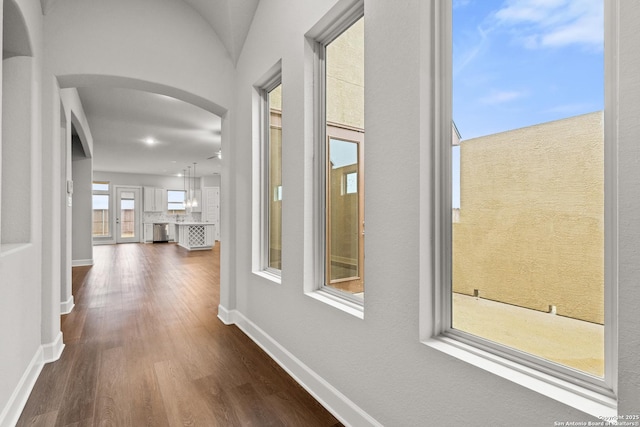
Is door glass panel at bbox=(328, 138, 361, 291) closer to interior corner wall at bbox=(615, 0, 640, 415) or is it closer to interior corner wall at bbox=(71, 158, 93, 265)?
interior corner wall at bbox=(615, 0, 640, 415)

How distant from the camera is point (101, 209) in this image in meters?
12.0

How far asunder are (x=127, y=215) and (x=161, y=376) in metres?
12.2

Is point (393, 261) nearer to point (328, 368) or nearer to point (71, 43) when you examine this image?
point (328, 368)

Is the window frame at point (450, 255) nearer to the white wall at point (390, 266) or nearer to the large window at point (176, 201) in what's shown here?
the white wall at point (390, 266)

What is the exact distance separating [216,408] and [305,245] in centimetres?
110

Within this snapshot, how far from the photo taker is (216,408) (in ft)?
6.28

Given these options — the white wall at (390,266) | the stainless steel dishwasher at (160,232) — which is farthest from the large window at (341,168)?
the stainless steel dishwasher at (160,232)

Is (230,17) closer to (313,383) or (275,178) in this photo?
(275,178)

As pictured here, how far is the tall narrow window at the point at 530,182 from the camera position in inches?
40.6

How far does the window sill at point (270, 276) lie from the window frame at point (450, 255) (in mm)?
1396

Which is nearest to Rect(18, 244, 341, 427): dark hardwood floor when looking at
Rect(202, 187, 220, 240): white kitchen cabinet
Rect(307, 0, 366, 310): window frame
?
Rect(307, 0, 366, 310): window frame

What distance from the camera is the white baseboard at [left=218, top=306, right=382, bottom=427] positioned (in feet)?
5.61

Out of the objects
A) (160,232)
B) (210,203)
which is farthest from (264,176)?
Answer: (160,232)

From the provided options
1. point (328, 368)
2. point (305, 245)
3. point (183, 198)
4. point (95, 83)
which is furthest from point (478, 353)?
point (183, 198)
